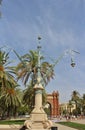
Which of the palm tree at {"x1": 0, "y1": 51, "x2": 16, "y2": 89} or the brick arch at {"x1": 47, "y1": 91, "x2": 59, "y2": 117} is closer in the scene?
the palm tree at {"x1": 0, "y1": 51, "x2": 16, "y2": 89}

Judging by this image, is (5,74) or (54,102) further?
(54,102)

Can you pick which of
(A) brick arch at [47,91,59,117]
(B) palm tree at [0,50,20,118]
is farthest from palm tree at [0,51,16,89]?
(A) brick arch at [47,91,59,117]

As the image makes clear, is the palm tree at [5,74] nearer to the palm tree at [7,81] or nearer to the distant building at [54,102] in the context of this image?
the palm tree at [7,81]

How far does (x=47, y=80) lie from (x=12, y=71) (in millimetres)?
5788

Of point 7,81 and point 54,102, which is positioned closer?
point 7,81

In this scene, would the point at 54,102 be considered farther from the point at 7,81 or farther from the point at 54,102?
the point at 7,81

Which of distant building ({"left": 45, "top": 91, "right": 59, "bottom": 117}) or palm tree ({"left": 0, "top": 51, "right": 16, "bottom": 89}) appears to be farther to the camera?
distant building ({"left": 45, "top": 91, "right": 59, "bottom": 117})

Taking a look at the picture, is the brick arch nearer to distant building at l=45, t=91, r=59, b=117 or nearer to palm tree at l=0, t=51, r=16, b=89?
distant building at l=45, t=91, r=59, b=117

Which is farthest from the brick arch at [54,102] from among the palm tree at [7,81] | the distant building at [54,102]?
the palm tree at [7,81]

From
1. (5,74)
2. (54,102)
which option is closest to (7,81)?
(5,74)

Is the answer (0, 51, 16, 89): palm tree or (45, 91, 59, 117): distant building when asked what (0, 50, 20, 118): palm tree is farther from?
(45, 91, 59, 117): distant building

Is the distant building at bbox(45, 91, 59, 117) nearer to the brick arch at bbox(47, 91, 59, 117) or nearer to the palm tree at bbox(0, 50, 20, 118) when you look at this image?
the brick arch at bbox(47, 91, 59, 117)

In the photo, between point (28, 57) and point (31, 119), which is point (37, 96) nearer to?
point (31, 119)

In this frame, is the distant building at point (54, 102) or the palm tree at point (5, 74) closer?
the palm tree at point (5, 74)
